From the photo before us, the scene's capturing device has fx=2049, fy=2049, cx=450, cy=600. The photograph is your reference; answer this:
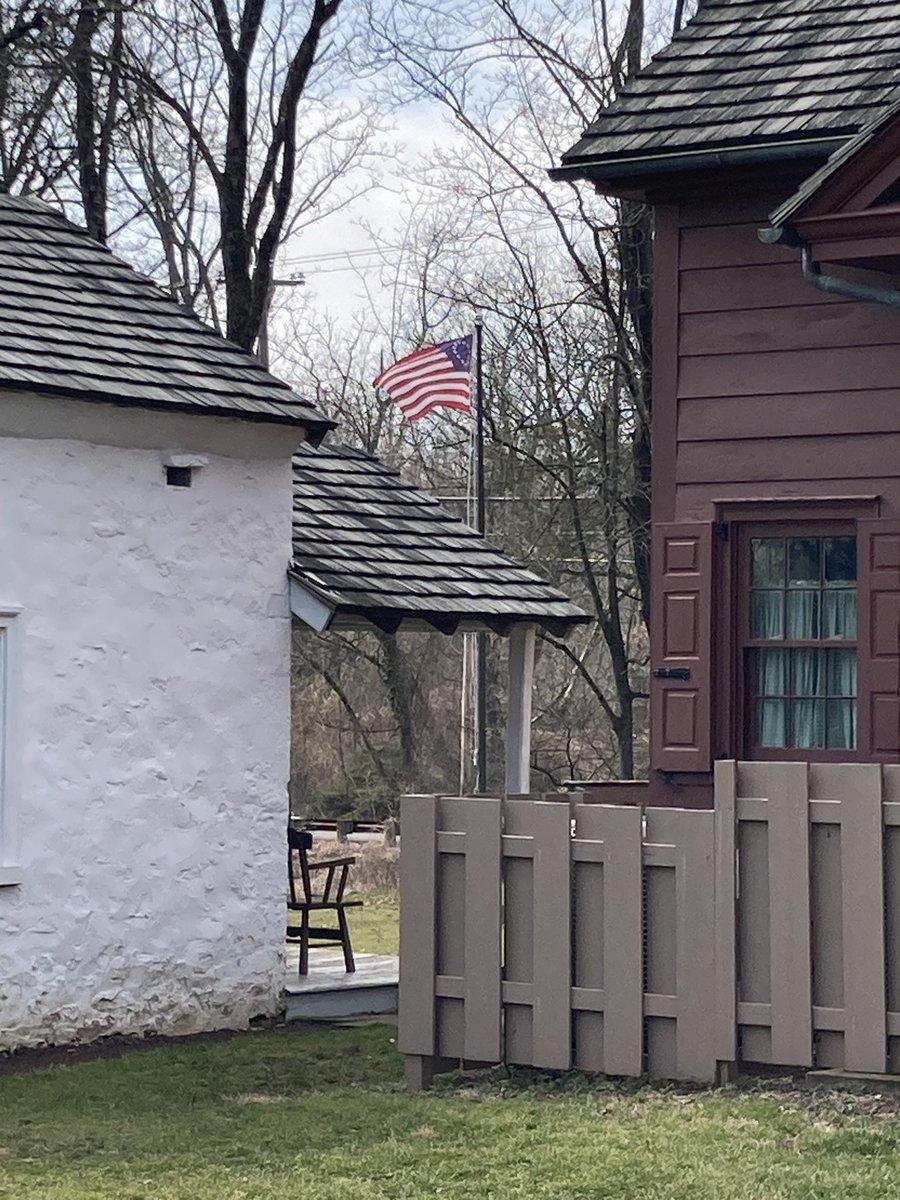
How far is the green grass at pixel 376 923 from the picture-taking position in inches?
598

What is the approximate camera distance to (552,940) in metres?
7.70

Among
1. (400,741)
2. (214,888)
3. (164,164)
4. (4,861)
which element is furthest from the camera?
(400,741)

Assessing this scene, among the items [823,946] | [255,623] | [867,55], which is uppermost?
[867,55]

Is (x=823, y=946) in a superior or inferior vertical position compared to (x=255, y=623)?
inferior

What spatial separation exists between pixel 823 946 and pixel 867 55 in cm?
604

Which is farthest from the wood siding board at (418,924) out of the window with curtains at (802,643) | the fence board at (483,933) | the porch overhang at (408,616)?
the window with curtains at (802,643)

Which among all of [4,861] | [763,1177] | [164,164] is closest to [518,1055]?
[763,1177]

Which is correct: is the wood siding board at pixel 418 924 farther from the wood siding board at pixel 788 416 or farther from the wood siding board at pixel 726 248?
the wood siding board at pixel 726 248

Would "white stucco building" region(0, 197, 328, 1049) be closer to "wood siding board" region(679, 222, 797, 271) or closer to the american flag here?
"wood siding board" region(679, 222, 797, 271)

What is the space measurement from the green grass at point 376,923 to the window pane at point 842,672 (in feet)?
11.6

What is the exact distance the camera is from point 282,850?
36.4 ft

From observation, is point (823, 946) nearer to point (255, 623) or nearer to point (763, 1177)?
point (763, 1177)

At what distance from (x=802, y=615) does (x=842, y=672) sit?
0.37 meters

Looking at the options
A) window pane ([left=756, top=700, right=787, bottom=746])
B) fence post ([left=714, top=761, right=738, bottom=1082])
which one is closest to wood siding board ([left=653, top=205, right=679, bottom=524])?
window pane ([left=756, top=700, right=787, bottom=746])
